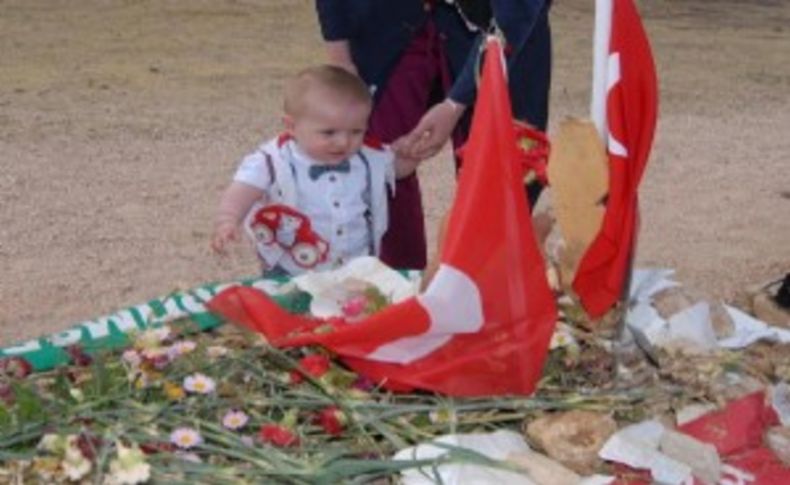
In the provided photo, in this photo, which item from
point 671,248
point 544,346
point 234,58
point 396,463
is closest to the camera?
point 396,463

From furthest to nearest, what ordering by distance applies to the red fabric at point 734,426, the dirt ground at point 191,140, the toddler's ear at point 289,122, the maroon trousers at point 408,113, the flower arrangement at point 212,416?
the dirt ground at point 191,140 < the maroon trousers at point 408,113 < the toddler's ear at point 289,122 < the red fabric at point 734,426 < the flower arrangement at point 212,416

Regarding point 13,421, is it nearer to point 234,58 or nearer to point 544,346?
point 544,346

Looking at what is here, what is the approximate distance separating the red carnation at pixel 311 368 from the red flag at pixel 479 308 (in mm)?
34

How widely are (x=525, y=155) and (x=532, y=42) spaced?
90 centimetres

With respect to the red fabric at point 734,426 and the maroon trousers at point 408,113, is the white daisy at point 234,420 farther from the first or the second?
the maroon trousers at point 408,113

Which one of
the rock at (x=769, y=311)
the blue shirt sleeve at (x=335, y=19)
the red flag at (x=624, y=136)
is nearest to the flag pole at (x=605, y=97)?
the red flag at (x=624, y=136)

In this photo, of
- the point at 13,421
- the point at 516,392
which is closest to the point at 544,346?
the point at 516,392

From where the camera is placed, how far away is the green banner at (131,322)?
3104 mm

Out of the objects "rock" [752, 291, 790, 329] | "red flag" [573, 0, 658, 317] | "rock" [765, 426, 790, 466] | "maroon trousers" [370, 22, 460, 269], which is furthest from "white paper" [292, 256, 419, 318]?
"rock" [752, 291, 790, 329]

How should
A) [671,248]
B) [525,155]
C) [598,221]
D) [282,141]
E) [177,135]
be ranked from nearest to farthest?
1. [598,221]
2. [525,155]
3. [282,141]
4. [671,248]
5. [177,135]

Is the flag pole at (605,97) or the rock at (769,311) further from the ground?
the flag pole at (605,97)

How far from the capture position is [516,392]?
2.88m

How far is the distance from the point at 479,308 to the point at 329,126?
1182 millimetres

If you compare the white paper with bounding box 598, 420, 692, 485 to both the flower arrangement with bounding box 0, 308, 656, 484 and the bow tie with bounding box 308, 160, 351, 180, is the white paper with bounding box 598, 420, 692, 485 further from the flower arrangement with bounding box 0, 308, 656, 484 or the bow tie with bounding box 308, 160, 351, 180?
the bow tie with bounding box 308, 160, 351, 180
